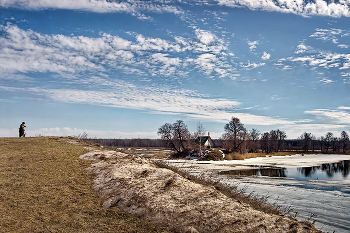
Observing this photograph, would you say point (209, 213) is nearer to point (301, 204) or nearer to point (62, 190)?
point (62, 190)

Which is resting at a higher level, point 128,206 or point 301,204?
point 128,206

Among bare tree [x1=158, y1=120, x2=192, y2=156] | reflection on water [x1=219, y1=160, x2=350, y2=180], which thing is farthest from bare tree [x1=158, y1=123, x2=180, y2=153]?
reflection on water [x1=219, y1=160, x2=350, y2=180]

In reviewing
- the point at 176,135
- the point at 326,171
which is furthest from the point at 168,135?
the point at 326,171

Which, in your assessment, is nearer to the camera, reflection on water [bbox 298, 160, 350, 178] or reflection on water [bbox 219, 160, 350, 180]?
reflection on water [bbox 219, 160, 350, 180]

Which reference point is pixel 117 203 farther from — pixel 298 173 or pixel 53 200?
pixel 298 173

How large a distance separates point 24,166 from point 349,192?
16996 millimetres

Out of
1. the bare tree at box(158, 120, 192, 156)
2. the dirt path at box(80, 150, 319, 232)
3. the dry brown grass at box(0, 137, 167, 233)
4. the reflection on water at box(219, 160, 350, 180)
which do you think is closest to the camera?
the dirt path at box(80, 150, 319, 232)

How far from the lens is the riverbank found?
231 inches

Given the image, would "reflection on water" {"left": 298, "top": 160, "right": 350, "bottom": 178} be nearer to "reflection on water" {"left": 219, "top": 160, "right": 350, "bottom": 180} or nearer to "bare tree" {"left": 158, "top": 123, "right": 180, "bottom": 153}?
"reflection on water" {"left": 219, "top": 160, "right": 350, "bottom": 180}

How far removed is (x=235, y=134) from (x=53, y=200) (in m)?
58.5

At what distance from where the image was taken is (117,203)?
7453 millimetres

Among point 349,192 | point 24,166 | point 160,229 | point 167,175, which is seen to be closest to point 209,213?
point 160,229

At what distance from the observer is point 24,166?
1132 cm

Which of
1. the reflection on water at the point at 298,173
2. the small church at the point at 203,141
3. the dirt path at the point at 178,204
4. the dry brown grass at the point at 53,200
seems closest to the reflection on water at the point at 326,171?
the reflection on water at the point at 298,173
